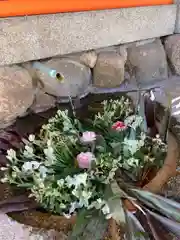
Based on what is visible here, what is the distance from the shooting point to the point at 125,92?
4.89 ft

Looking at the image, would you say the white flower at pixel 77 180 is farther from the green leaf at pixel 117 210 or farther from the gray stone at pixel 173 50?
the gray stone at pixel 173 50

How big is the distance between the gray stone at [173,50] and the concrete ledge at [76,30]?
3 centimetres

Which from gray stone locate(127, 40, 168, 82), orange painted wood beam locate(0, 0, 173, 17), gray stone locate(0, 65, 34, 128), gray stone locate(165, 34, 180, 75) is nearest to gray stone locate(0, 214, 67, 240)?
gray stone locate(0, 65, 34, 128)

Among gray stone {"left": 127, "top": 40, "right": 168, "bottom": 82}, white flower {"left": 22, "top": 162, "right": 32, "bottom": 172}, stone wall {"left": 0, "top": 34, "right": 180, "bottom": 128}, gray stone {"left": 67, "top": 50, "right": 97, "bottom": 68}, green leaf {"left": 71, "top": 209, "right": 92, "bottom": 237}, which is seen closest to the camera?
green leaf {"left": 71, "top": 209, "right": 92, "bottom": 237}

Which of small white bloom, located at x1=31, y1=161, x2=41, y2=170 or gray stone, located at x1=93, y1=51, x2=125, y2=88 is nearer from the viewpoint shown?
small white bloom, located at x1=31, y1=161, x2=41, y2=170

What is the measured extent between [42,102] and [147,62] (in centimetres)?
46

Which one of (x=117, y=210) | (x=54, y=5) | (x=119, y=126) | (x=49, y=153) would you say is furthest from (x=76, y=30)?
(x=117, y=210)

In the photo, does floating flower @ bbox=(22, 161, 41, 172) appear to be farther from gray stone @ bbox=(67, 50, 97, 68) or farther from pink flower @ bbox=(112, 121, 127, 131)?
gray stone @ bbox=(67, 50, 97, 68)

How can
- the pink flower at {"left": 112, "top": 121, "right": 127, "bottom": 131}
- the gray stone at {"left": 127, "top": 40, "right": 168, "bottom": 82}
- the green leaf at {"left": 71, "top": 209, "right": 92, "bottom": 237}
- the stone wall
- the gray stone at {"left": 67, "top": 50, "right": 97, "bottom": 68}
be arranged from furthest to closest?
1. the gray stone at {"left": 127, "top": 40, "right": 168, "bottom": 82}
2. the gray stone at {"left": 67, "top": 50, "right": 97, "bottom": 68}
3. the stone wall
4. the pink flower at {"left": 112, "top": 121, "right": 127, "bottom": 131}
5. the green leaf at {"left": 71, "top": 209, "right": 92, "bottom": 237}

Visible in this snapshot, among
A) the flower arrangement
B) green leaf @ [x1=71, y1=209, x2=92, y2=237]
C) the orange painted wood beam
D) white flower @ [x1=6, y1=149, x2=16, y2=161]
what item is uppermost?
the orange painted wood beam

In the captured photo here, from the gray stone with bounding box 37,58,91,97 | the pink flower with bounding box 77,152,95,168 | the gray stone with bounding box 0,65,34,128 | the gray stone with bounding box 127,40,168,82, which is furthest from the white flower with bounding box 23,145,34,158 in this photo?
the gray stone with bounding box 127,40,168,82

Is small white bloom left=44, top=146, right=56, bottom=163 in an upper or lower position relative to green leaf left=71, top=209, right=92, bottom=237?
upper

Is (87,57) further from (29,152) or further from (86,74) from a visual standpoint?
(29,152)

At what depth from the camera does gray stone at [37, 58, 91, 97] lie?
1319 millimetres
